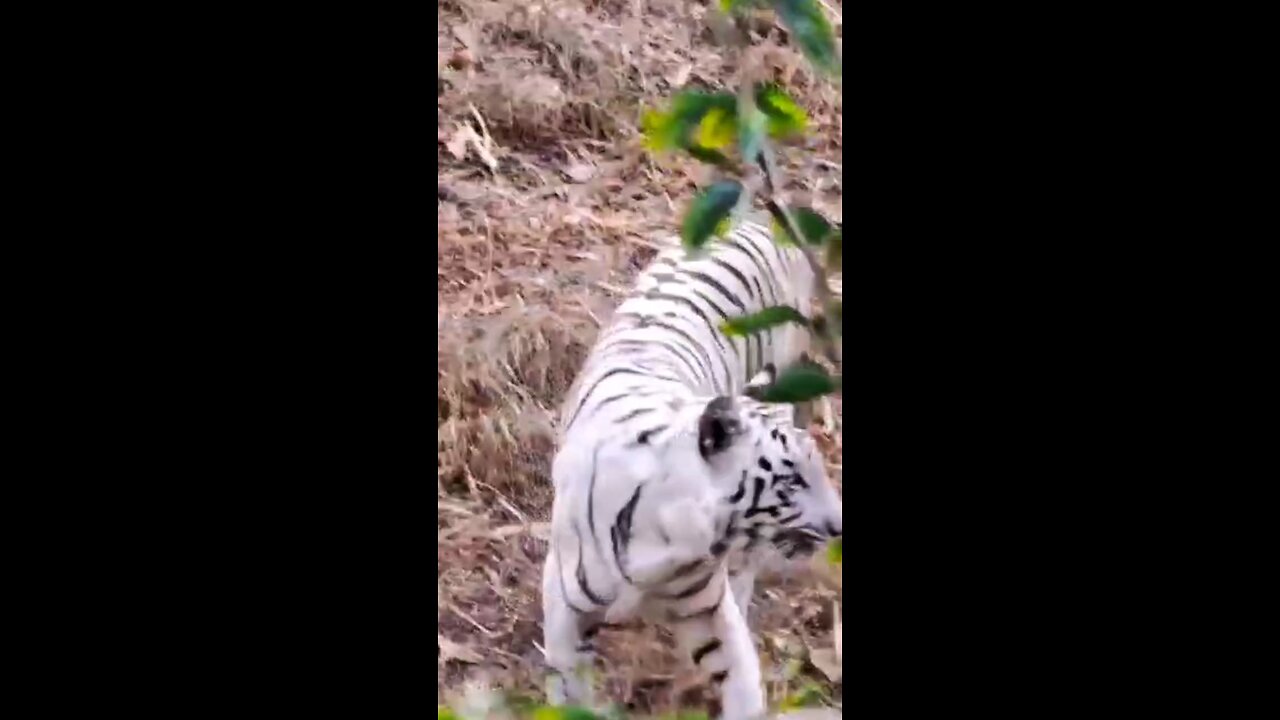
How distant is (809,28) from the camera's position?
156 cm

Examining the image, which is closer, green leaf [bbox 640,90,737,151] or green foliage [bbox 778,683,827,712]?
green leaf [bbox 640,90,737,151]

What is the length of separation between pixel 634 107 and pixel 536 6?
0.15m

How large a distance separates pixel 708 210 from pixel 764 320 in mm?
152

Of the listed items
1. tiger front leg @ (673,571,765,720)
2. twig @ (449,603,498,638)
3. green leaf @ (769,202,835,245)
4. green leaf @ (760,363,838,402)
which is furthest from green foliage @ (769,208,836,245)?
twig @ (449,603,498,638)

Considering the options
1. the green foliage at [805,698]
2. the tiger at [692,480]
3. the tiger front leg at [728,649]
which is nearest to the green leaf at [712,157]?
the tiger at [692,480]

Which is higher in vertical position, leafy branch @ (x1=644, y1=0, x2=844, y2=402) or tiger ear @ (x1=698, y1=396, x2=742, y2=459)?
leafy branch @ (x1=644, y1=0, x2=844, y2=402)

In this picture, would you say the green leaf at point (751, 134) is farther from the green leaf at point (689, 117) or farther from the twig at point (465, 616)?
the twig at point (465, 616)

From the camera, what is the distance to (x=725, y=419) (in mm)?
1657

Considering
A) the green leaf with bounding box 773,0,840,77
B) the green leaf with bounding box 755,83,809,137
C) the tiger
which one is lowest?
the tiger

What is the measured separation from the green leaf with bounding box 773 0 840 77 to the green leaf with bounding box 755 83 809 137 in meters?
0.05

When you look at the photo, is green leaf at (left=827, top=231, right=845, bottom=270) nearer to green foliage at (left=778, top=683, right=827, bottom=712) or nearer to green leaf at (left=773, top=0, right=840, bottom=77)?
green leaf at (left=773, top=0, right=840, bottom=77)

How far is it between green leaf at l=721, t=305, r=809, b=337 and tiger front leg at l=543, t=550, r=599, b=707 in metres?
0.31

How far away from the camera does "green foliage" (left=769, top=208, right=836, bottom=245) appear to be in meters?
1.58

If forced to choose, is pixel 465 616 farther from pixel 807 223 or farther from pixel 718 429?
pixel 807 223
